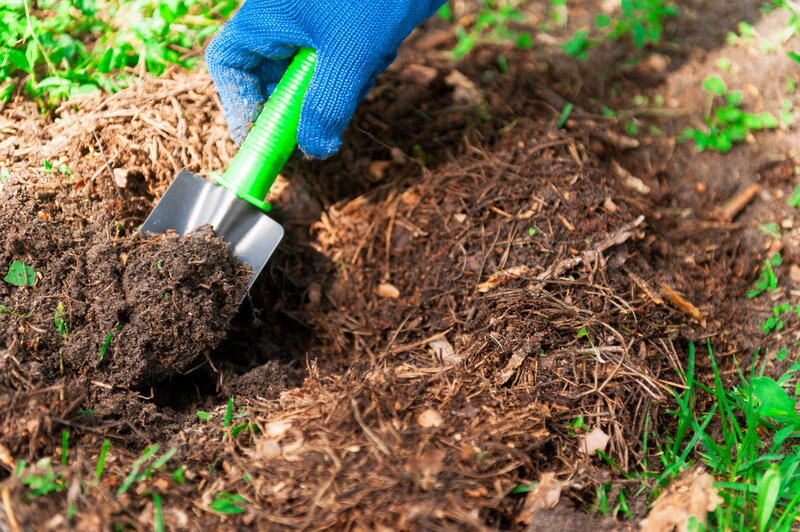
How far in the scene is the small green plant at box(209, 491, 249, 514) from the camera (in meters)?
1.56

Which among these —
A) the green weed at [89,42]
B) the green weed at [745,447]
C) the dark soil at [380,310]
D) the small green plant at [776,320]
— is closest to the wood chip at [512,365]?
the dark soil at [380,310]

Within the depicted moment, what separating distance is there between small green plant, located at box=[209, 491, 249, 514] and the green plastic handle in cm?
96

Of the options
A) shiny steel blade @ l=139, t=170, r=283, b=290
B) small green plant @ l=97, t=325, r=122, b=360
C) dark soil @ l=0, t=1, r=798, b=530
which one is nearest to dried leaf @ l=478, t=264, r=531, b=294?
dark soil @ l=0, t=1, r=798, b=530

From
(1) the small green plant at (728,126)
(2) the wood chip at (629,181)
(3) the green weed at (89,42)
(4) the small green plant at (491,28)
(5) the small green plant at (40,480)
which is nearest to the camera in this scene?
(5) the small green plant at (40,480)

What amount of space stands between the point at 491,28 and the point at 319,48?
1.50m

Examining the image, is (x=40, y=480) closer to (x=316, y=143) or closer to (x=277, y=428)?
(x=277, y=428)

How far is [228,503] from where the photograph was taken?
1575mm

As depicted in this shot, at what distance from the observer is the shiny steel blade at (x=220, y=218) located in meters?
2.08

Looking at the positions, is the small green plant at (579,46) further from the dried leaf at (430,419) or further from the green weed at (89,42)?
the dried leaf at (430,419)

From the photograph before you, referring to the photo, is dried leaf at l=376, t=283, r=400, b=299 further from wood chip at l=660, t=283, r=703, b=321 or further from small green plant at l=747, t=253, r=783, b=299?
small green plant at l=747, t=253, r=783, b=299

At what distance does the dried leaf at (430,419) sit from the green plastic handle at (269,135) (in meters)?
0.91

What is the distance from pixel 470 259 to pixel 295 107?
0.83 meters

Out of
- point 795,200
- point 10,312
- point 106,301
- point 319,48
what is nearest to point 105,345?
point 106,301

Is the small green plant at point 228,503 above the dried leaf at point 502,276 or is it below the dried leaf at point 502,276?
below
